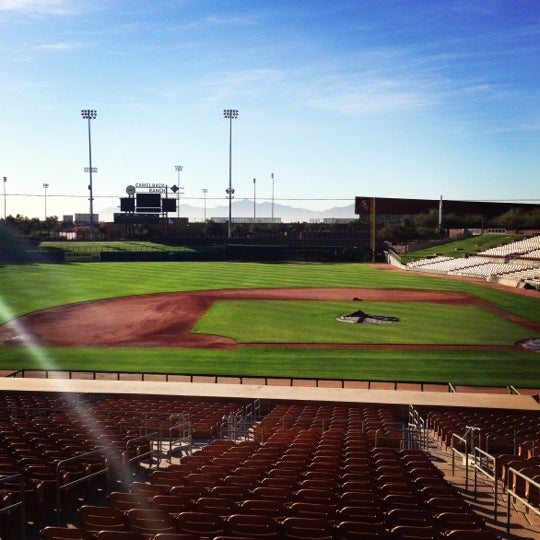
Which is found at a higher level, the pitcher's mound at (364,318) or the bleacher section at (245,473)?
the bleacher section at (245,473)

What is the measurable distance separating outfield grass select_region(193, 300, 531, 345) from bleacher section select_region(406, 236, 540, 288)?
69.8 ft

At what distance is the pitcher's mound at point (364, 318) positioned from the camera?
43625 mm

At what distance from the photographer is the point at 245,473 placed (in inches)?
439

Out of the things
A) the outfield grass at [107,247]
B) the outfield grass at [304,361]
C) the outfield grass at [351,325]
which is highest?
the outfield grass at [107,247]

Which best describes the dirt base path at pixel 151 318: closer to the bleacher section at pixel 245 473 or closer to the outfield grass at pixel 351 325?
the outfield grass at pixel 351 325

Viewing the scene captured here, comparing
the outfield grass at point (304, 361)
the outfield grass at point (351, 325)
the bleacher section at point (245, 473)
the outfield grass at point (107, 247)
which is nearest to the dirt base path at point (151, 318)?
the outfield grass at point (351, 325)

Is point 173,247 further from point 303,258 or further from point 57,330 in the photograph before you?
point 57,330

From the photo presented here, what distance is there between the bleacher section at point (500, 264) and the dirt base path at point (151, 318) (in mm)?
13374

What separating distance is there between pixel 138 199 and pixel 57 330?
78503 mm

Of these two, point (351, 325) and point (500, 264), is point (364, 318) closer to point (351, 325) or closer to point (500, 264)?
point (351, 325)

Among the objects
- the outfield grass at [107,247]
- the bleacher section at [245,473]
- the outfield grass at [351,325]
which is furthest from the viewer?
the outfield grass at [107,247]

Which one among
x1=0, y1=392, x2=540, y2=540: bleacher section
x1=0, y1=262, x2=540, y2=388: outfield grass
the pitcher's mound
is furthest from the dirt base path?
x1=0, y1=392, x2=540, y2=540: bleacher section

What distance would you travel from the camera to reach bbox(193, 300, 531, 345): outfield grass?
124 ft

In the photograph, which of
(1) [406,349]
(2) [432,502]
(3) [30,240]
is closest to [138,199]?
(3) [30,240]
